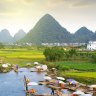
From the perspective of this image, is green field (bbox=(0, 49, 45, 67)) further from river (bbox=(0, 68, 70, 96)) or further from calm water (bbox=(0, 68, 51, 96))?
calm water (bbox=(0, 68, 51, 96))

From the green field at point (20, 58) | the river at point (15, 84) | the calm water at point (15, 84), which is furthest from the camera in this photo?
the green field at point (20, 58)

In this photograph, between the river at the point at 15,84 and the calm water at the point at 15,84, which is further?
the calm water at the point at 15,84

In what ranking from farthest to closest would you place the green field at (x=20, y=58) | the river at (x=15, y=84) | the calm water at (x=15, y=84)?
the green field at (x=20, y=58) → the calm water at (x=15, y=84) → the river at (x=15, y=84)

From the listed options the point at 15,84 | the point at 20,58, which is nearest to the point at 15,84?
the point at 15,84

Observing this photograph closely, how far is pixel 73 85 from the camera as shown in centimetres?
4612

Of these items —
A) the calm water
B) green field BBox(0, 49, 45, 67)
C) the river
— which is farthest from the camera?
green field BBox(0, 49, 45, 67)

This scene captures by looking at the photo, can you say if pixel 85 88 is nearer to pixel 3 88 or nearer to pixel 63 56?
pixel 3 88

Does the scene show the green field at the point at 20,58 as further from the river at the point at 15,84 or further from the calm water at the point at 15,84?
the calm water at the point at 15,84

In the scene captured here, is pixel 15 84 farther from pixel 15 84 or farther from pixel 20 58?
pixel 20 58

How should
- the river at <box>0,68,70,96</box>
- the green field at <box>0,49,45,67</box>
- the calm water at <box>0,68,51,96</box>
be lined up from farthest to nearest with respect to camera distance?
the green field at <box>0,49,45,67</box> < the calm water at <box>0,68,51,96</box> < the river at <box>0,68,70,96</box>

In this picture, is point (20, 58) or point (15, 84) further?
point (20, 58)

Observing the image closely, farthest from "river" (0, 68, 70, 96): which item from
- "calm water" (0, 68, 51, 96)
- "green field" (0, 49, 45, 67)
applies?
"green field" (0, 49, 45, 67)

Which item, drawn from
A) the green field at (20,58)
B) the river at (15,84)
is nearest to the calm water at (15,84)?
the river at (15,84)

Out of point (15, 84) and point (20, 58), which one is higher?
point (20, 58)
